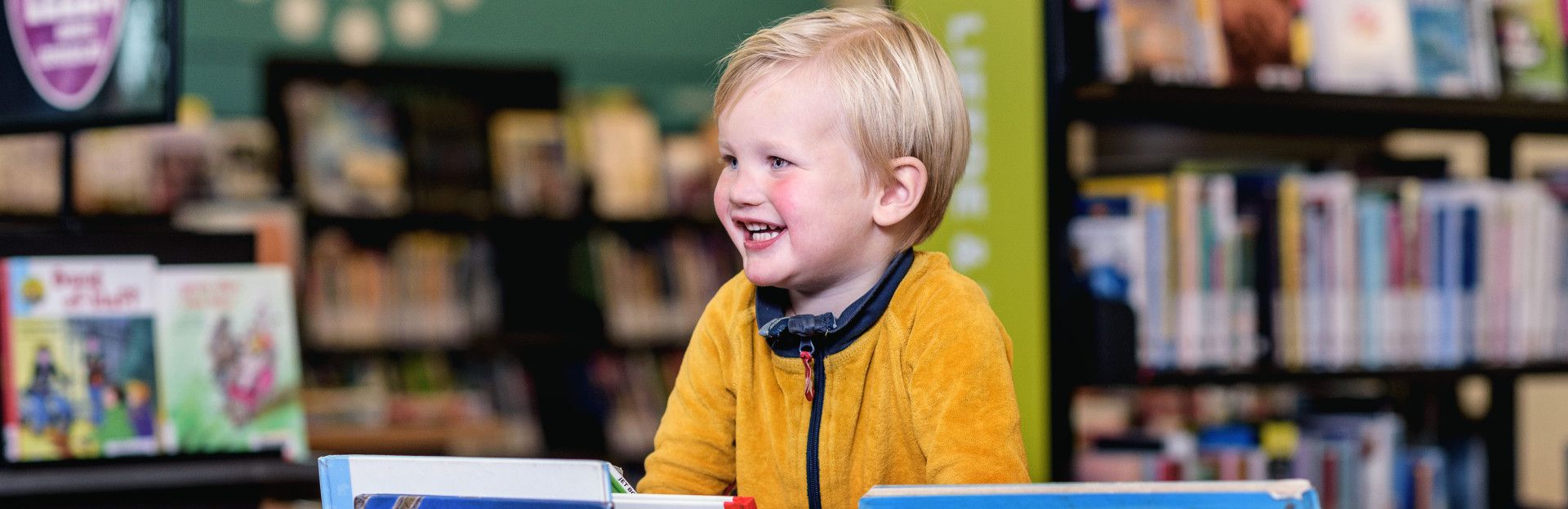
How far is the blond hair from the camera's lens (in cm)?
108

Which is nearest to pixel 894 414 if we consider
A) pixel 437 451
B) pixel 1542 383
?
pixel 437 451

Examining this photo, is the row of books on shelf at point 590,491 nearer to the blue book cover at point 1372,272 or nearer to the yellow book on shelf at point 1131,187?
the yellow book on shelf at point 1131,187

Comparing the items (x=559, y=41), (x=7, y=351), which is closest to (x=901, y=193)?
(x=7, y=351)

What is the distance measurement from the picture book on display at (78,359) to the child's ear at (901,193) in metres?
1.14

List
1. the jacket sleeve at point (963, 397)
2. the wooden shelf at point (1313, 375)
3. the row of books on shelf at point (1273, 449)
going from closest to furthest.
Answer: the jacket sleeve at point (963, 397), the wooden shelf at point (1313, 375), the row of books on shelf at point (1273, 449)

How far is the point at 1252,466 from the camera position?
233 cm

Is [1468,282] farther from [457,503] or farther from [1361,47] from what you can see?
[457,503]

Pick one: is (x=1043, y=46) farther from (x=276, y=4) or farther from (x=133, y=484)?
(x=276, y=4)

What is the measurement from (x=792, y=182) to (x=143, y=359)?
112cm

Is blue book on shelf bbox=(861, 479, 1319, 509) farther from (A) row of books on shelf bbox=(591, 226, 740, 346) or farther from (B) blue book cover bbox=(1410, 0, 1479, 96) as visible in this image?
(A) row of books on shelf bbox=(591, 226, 740, 346)

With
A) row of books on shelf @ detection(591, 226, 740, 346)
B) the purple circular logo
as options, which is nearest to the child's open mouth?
the purple circular logo

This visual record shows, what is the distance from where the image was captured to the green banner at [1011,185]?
6.31ft

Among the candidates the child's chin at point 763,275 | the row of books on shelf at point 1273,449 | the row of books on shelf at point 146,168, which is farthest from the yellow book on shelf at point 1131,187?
the row of books on shelf at point 146,168

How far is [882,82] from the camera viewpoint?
3.56ft
